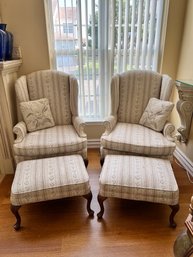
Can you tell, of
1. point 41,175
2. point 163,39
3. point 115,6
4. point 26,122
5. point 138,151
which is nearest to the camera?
point 41,175

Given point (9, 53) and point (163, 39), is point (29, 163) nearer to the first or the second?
point (9, 53)

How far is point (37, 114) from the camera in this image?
2111mm

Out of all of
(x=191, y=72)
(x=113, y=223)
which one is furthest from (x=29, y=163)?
(x=191, y=72)

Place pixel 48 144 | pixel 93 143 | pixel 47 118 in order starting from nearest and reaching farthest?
pixel 48 144, pixel 47 118, pixel 93 143

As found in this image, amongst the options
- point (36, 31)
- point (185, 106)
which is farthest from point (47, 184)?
point (36, 31)

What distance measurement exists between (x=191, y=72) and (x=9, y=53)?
1.99m

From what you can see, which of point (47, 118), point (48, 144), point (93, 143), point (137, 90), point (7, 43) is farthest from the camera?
point (93, 143)

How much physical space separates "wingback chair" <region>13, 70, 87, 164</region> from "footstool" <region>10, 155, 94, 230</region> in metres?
0.26

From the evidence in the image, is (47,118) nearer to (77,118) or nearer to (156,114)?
(77,118)

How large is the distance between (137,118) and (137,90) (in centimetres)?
33

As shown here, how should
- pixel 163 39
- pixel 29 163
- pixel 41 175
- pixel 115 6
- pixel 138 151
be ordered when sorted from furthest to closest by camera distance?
1. pixel 163 39
2. pixel 115 6
3. pixel 138 151
4. pixel 29 163
5. pixel 41 175

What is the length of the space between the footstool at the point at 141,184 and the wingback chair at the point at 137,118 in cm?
28

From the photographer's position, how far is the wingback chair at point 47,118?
6.21 ft

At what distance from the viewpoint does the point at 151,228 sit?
1566 mm
